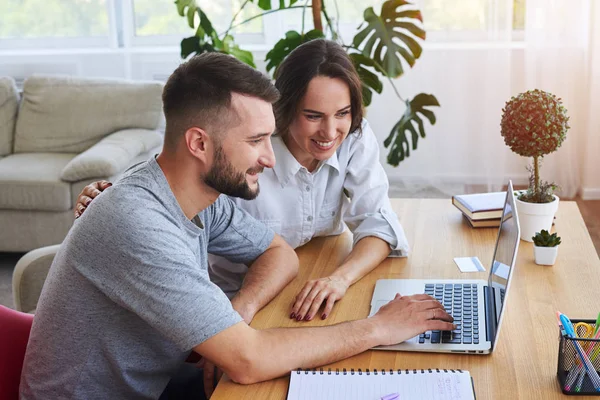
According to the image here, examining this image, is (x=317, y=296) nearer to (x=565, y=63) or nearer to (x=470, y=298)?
(x=470, y=298)

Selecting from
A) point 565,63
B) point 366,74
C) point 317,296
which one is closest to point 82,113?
point 366,74

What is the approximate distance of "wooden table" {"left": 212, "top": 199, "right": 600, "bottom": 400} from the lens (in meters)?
1.39

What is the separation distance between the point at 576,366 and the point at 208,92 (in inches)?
32.8

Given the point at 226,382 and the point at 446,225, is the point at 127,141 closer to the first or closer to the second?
the point at 446,225

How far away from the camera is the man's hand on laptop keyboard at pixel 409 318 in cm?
152

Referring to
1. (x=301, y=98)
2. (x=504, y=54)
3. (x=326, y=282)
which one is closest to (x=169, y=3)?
(x=504, y=54)

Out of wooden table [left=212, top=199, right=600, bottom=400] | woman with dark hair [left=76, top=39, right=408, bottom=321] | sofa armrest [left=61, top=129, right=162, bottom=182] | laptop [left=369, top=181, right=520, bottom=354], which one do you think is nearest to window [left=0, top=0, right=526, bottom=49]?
sofa armrest [left=61, top=129, right=162, bottom=182]

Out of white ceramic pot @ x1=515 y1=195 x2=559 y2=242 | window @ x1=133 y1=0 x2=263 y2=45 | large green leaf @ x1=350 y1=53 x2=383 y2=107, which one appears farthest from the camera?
window @ x1=133 y1=0 x2=263 y2=45

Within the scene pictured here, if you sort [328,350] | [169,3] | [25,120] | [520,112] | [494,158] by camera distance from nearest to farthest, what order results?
[328,350] → [520,112] → [25,120] → [494,158] → [169,3]

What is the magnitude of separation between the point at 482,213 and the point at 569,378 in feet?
2.82

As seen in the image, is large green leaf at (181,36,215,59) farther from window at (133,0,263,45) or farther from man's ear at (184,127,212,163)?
man's ear at (184,127,212,163)

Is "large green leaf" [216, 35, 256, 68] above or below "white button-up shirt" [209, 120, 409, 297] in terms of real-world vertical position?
above

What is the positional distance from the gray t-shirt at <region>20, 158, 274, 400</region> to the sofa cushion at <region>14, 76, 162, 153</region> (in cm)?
280

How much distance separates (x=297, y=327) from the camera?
1.54m
